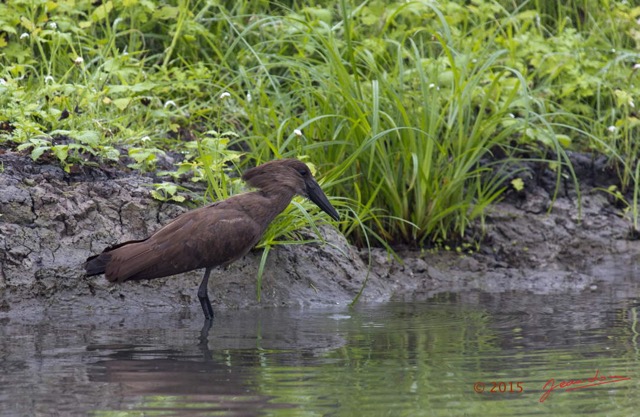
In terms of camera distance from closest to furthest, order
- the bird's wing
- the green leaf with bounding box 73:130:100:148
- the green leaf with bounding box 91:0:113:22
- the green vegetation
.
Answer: the bird's wing, the green leaf with bounding box 73:130:100:148, the green vegetation, the green leaf with bounding box 91:0:113:22

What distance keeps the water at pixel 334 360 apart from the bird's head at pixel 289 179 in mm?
697

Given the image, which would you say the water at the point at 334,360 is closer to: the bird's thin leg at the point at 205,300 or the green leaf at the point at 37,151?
the bird's thin leg at the point at 205,300

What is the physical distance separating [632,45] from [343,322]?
15.4 ft

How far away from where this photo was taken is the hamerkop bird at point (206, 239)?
632cm

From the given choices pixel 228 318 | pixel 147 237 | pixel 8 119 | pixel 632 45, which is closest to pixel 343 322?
pixel 228 318

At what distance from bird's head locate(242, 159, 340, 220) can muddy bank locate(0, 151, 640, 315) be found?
0.43 metres

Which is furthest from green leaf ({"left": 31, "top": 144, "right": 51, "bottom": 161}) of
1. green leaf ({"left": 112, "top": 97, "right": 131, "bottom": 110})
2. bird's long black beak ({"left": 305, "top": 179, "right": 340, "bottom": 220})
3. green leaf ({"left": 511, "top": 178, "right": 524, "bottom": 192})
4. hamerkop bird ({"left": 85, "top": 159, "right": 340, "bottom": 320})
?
green leaf ({"left": 511, "top": 178, "right": 524, "bottom": 192})

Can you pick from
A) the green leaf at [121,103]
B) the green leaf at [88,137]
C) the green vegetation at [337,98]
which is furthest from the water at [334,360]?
the green leaf at [121,103]

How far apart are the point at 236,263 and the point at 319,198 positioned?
70cm

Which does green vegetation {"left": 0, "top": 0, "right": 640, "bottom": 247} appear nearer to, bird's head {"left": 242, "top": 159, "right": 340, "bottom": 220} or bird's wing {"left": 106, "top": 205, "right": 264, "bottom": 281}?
bird's head {"left": 242, "top": 159, "right": 340, "bottom": 220}

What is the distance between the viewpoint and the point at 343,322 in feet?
20.6

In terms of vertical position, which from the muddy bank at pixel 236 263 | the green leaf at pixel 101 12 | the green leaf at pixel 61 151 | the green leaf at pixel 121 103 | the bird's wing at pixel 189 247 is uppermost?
the green leaf at pixel 101 12

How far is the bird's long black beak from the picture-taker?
6829mm

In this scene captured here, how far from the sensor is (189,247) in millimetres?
6375
